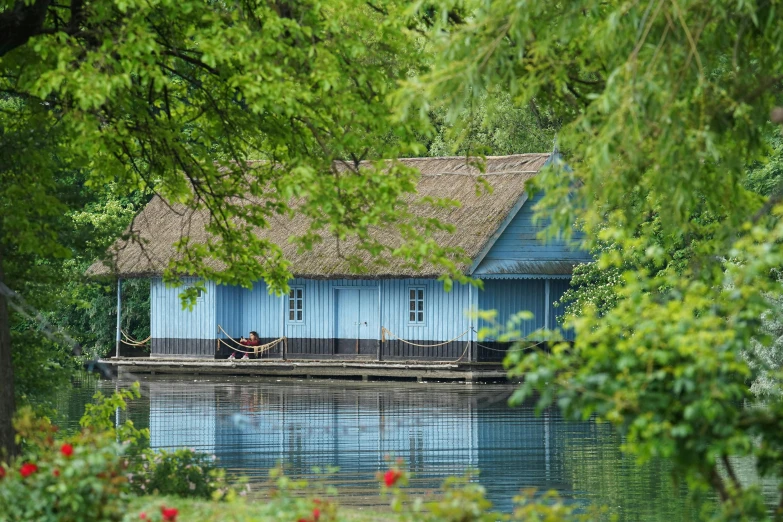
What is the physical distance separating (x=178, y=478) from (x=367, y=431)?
39.5ft

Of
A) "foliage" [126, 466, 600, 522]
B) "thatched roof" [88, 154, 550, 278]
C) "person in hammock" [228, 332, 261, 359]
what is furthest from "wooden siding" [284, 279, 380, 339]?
"foliage" [126, 466, 600, 522]

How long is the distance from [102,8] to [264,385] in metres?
24.1

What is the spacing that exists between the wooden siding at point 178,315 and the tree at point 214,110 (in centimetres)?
2540

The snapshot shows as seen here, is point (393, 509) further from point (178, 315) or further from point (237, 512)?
point (178, 315)

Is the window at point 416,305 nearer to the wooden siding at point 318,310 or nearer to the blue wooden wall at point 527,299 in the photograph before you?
the wooden siding at point 318,310

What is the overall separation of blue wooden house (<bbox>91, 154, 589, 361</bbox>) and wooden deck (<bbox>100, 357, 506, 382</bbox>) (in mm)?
833

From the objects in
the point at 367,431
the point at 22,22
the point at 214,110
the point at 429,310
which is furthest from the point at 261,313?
the point at 22,22

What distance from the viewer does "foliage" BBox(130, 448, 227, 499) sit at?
11.3 metres

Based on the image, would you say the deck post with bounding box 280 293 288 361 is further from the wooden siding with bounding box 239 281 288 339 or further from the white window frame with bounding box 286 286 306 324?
the white window frame with bounding box 286 286 306 324

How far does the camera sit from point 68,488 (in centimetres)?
794

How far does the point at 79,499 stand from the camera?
7.79 metres

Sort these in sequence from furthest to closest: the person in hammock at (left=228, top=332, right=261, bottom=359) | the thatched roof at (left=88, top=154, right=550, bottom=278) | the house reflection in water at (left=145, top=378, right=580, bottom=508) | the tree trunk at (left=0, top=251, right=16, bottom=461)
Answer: the person in hammock at (left=228, top=332, right=261, bottom=359) < the thatched roof at (left=88, top=154, right=550, bottom=278) < the house reflection in water at (left=145, top=378, right=580, bottom=508) < the tree trunk at (left=0, top=251, right=16, bottom=461)

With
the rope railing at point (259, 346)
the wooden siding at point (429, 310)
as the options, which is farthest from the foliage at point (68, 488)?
the rope railing at point (259, 346)

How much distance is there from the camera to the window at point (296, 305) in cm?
3947
